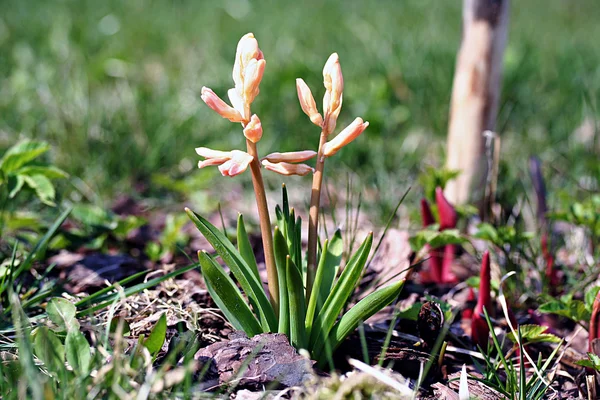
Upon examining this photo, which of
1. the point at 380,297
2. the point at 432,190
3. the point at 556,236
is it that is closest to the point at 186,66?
the point at 432,190

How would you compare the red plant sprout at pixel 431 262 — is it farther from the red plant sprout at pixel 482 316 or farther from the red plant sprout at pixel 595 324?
the red plant sprout at pixel 595 324

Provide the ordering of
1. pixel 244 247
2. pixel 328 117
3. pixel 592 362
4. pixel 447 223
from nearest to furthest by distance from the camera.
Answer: pixel 328 117 < pixel 592 362 < pixel 244 247 < pixel 447 223

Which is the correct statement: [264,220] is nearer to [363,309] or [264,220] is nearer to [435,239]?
[363,309]

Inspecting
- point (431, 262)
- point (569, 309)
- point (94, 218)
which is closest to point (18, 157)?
point (94, 218)

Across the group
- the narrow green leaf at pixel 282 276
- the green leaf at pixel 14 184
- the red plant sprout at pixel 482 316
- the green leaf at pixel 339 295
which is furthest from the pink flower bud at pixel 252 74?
the green leaf at pixel 14 184

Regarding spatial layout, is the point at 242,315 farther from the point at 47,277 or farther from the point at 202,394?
the point at 47,277

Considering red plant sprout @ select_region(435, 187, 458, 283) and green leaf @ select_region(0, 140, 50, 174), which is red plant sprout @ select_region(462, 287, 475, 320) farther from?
green leaf @ select_region(0, 140, 50, 174)
